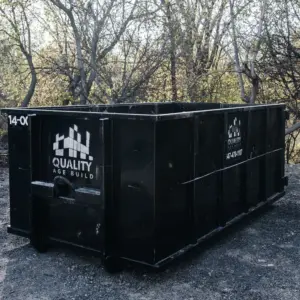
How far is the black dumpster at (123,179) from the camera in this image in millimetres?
3760

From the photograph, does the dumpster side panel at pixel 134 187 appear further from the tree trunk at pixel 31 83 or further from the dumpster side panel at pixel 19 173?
the tree trunk at pixel 31 83

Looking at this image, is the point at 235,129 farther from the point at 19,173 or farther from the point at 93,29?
the point at 93,29

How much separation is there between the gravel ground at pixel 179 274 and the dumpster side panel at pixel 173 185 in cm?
28

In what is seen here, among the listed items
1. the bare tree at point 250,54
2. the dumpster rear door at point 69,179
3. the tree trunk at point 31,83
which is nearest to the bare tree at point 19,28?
the tree trunk at point 31,83

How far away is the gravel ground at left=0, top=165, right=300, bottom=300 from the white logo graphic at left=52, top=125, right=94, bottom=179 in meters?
0.83

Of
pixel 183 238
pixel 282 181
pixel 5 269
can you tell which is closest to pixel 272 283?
pixel 183 238

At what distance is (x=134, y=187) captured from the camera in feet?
12.4

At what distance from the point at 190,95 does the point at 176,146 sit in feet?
24.8

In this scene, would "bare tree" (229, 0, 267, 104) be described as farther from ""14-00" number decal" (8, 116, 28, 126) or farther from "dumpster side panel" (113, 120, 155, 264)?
"dumpster side panel" (113, 120, 155, 264)

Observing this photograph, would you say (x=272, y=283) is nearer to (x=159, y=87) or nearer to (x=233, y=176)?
(x=233, y=176)

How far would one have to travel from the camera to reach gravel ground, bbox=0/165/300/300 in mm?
3590

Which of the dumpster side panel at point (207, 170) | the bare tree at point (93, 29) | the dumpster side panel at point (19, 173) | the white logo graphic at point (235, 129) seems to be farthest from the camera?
the bare tree at point (93, 29)

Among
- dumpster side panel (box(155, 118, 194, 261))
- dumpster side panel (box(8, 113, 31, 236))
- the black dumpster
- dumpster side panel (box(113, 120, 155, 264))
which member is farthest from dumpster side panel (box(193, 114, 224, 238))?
dumpster side panel (box(8, 113, 31, 236))

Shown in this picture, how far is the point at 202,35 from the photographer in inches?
453
